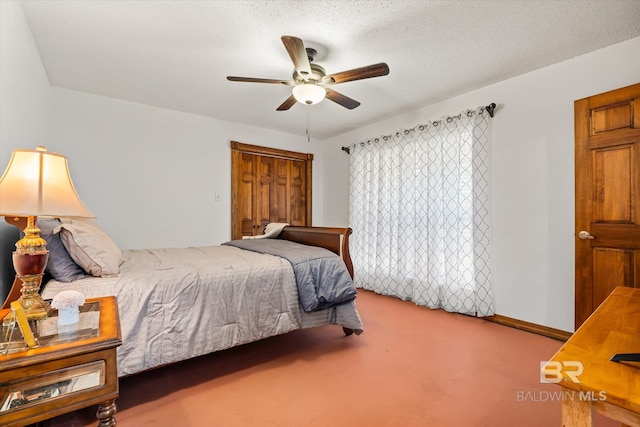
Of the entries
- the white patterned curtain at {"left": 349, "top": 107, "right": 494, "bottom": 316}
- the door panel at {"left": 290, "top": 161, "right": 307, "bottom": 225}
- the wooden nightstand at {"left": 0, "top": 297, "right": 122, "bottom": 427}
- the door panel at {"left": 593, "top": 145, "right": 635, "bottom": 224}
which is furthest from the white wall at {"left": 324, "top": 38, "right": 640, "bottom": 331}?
the wooden nightstand at {"left": 0, "top": 297, "right": 122, "bottom": 427}

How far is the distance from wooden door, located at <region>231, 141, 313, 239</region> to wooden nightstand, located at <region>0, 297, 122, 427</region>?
320 cm

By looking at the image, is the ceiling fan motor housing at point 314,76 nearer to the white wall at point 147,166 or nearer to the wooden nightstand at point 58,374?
the wooden nightstand at point 58,374

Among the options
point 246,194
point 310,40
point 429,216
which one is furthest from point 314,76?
point 246,194

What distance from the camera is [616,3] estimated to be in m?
1.87

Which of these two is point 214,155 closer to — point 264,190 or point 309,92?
point 264,190

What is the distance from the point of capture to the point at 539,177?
2.72 m

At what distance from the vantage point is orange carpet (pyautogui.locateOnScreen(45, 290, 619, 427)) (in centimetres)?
156

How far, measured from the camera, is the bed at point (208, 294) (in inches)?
63.5

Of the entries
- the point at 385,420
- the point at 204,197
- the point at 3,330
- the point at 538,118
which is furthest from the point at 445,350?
the point at 204,197

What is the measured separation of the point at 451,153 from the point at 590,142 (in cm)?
118

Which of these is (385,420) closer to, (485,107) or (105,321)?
(105,321)

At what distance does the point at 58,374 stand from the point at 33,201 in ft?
2.04

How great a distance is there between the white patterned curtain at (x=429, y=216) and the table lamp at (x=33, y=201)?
125 inches

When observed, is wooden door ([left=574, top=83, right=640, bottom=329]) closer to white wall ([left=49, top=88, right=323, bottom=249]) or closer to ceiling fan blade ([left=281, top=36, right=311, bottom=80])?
ceiling fan blade ([left=281, top=36, right=311, bottom=80])
